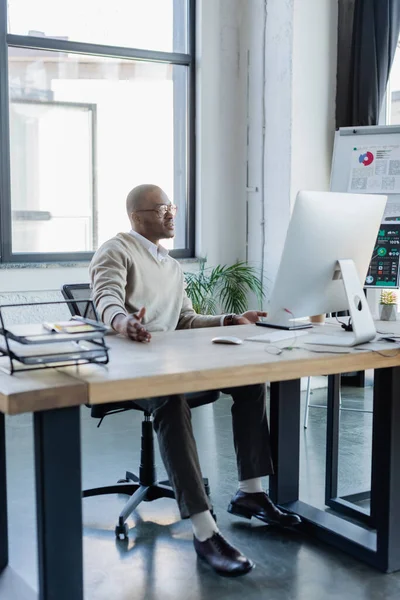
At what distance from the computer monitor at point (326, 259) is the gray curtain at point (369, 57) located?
2.52 metres

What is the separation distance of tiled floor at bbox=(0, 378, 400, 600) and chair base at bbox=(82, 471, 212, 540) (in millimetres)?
52

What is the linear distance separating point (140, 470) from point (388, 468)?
3.13ft

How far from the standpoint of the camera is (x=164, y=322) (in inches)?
114

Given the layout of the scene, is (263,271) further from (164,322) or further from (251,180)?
(164,322)

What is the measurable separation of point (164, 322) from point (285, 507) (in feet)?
2.62

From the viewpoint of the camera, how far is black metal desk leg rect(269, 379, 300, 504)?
2760mm

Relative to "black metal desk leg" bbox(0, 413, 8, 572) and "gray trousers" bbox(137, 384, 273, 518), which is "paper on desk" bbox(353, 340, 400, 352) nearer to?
"gray trousers" bbox(137, 384, 273, 518)

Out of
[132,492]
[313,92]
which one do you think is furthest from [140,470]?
[313,92]

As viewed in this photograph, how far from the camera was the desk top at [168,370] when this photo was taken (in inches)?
68.2

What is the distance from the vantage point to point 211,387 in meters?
1.95

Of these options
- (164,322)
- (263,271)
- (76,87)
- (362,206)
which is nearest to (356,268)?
(362,206)

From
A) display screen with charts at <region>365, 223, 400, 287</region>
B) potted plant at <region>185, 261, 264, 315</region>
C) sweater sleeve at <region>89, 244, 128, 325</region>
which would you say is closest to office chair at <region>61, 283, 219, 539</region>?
sweater sleeve at <region>89, 244, 128, 325</region>

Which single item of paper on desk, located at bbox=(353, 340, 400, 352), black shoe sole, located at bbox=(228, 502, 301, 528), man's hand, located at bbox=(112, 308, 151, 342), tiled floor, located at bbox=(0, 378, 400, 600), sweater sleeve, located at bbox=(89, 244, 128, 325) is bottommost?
tiled floor, located at bbox=(0, 378, 400, 600)

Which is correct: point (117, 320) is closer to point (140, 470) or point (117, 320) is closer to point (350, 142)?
point (140, 470)
